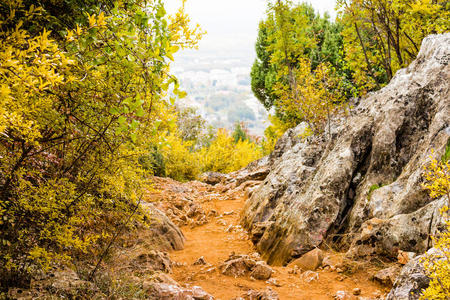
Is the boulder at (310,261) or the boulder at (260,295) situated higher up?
the boulder at (260,295)

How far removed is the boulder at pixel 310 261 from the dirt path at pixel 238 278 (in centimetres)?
21

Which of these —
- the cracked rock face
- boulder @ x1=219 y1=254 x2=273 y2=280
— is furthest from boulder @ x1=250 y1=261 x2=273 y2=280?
the cracked rock face

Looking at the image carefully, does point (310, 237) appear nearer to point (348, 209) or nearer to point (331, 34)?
point (348, 209)

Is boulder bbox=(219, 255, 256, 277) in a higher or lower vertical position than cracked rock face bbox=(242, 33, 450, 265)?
lower

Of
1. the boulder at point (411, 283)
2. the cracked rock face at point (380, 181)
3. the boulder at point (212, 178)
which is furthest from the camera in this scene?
the boulder at point (212, 178)

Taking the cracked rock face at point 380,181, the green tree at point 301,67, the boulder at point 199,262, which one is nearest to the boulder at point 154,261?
the boulder at point 199,262

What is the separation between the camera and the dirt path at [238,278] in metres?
5.04

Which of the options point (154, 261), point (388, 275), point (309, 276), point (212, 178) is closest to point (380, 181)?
point (388, 275)

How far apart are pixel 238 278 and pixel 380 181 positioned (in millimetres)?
3880

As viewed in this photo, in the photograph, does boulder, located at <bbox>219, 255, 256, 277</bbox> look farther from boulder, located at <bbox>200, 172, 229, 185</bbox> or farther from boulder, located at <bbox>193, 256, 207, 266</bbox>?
boulder, located at <bbox>200, 172, 229, 185</bbox>

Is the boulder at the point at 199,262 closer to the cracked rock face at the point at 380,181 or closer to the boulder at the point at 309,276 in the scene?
the cracked rock face at the point at 380,181

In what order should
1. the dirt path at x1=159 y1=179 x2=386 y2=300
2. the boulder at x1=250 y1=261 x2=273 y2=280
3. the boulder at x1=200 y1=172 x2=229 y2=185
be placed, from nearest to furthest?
the dirt path at x1=159 y1=179 x2=386 y2=300
the boulder at x1=250 y1=261 x2=273 y2=280
the boulder at x1=200 y1=172 x2=229 y2=185

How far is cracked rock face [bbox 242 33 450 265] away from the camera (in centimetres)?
541

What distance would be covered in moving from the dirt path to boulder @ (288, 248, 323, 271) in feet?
0.69
